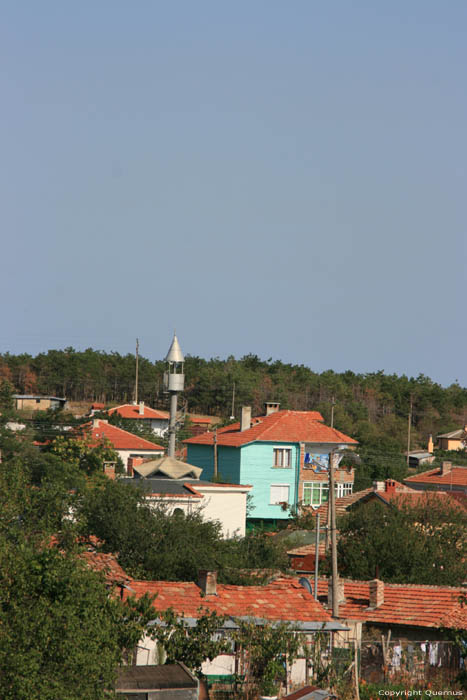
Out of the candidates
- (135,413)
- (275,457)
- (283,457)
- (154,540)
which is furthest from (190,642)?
(135,413)

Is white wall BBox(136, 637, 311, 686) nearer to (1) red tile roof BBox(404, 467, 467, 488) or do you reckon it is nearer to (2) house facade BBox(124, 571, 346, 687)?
(2) house facade BBox(124, 571, 346, 687)

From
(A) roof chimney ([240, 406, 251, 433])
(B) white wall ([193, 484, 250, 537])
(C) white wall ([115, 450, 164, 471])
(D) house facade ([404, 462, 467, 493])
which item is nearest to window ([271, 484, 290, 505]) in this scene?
(A) roof chimney ([240, 406, 251, 433])

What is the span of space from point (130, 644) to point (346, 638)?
730cm

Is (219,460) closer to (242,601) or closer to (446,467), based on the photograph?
(446,467)

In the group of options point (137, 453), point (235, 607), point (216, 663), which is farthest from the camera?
point (137, 453)

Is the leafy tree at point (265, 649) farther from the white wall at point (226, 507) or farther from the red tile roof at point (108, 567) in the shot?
the white wall at point (226, 507)

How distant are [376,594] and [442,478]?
3773 centimetres

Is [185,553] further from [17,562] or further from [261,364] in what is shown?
[261,364]

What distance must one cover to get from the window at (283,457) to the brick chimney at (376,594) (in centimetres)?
3146

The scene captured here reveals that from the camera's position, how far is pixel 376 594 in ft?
87.4

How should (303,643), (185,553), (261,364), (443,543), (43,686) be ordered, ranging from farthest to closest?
(261,364) → (443,543) → (185,553) → (303,643) → (43,686)

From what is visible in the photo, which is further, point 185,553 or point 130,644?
point 185,553

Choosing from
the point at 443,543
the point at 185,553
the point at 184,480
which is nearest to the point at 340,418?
the point at 184,480

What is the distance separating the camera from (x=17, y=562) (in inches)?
586
